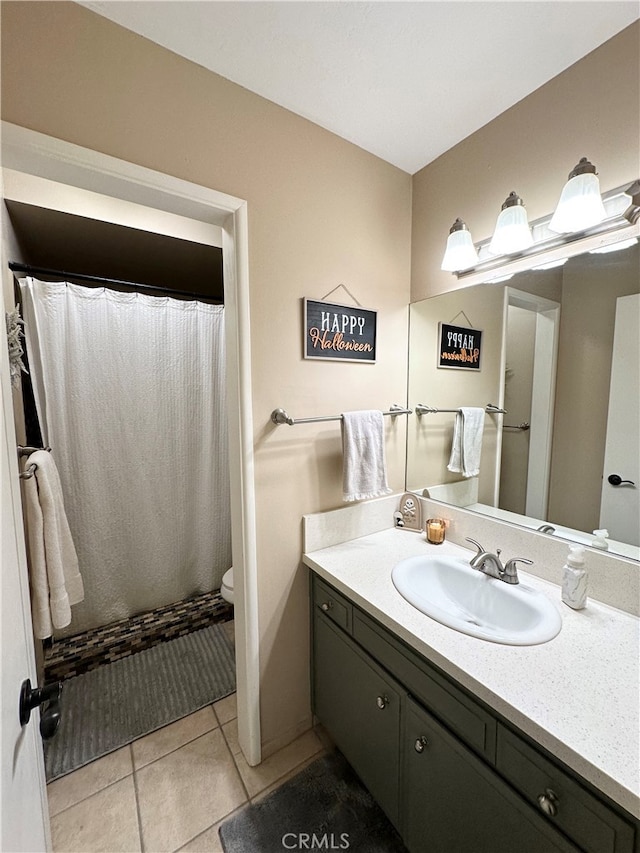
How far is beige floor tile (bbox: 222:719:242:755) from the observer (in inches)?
56.6

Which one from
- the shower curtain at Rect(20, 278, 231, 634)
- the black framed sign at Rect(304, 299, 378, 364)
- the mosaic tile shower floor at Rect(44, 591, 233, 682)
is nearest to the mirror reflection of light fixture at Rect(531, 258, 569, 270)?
the black framed sign at Rect(304, 299, 378, 364)

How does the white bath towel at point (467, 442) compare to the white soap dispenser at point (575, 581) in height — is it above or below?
above

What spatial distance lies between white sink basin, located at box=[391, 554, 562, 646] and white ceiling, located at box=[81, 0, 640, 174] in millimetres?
1640

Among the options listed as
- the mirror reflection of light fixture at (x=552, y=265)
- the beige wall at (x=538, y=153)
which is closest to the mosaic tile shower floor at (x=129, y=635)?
the beige wall at (x=538, y=153)

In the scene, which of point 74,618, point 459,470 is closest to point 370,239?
point 459,470

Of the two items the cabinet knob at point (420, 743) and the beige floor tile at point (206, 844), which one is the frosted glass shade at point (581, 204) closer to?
the cabinet knob at point (420, 743)

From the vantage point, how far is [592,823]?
1.99 feet

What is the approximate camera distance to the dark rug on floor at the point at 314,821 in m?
1.11

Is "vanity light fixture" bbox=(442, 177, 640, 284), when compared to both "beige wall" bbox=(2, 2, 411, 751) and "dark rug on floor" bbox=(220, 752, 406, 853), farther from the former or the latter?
"dark rug on floor" bbox=(220, 752, 406, 853)

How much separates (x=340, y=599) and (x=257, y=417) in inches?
28.5

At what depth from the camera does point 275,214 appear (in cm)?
124

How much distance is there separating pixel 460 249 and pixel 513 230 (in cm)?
20

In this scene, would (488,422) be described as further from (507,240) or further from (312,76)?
(312,76)

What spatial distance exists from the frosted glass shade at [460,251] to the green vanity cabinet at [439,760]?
4.35 feet
